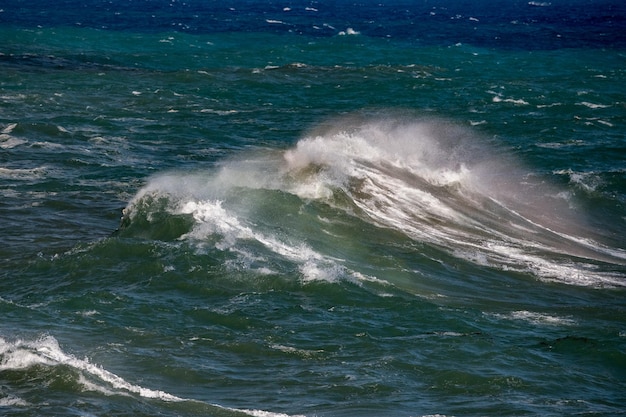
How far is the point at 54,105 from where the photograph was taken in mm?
43500

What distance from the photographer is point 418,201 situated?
2962cm

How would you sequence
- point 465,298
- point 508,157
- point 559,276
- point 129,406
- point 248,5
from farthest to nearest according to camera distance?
point 248,5 → point 508,157 → point 559,276 → point 465,298 → point 129,406

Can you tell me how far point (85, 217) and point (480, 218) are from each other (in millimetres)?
10787

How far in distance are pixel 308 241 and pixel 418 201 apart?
5596 millimetres

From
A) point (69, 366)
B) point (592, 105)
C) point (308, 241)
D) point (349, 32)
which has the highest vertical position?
point (349, 32)

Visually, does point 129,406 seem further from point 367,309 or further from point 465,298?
point 465,298

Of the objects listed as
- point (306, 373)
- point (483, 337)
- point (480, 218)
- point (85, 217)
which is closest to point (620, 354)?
point (483, 337)

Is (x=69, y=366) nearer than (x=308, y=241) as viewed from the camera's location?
Yes

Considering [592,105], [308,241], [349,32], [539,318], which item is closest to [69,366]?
[539,318]

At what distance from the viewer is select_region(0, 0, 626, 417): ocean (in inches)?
646

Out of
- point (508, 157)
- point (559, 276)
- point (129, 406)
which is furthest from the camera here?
point (508, 157)

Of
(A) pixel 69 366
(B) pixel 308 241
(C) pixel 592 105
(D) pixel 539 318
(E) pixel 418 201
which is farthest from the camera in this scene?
(C) pixel 592 105

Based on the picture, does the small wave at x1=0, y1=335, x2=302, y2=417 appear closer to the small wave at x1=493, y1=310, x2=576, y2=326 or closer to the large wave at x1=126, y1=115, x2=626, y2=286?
the large wave at x1=126, y1=115, x2=626, y2=286

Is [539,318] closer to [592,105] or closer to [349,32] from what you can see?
[592,105]
